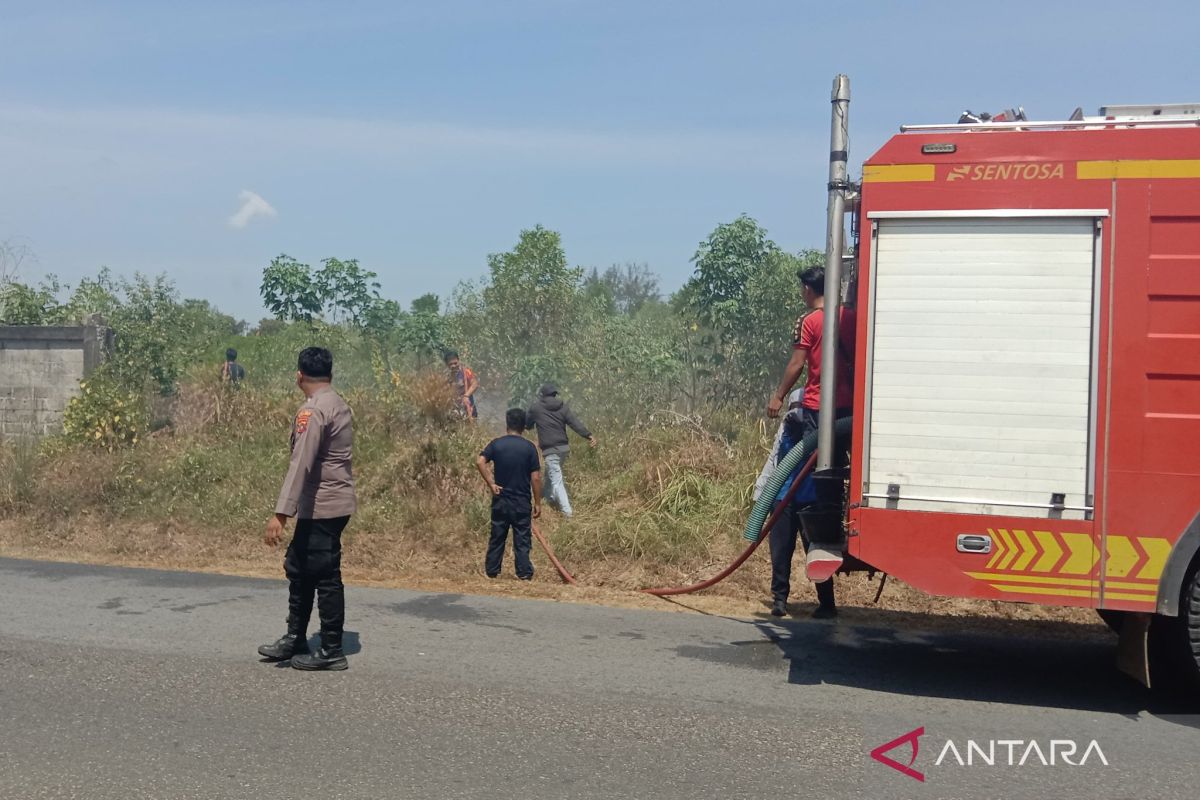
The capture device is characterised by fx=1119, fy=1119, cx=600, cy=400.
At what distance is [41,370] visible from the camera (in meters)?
14.8

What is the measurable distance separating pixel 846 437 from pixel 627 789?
280 cm

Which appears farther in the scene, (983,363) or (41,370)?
(41,370)

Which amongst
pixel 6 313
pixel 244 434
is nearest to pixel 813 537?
pixel 244 434

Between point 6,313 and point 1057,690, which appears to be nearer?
point 1057,690

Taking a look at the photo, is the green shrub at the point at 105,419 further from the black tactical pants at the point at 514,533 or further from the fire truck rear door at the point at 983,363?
the fire truck rear door at the point at 983,363

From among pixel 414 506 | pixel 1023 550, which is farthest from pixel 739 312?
pixel 1023 550

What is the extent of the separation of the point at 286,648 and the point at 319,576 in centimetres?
45

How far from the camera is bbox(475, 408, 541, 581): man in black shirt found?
9758mm

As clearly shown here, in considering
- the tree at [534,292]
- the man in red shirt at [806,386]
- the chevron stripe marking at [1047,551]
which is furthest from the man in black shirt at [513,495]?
the tree at [534,292]

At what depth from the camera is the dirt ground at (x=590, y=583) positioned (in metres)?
8.30

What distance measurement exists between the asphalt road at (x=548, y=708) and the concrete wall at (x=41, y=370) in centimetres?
738

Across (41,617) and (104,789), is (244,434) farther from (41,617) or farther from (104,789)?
(104,789)

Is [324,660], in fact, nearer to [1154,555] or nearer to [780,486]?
[780,486]

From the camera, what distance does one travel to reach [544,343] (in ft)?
62.3
